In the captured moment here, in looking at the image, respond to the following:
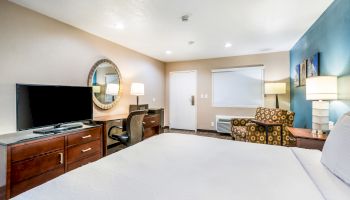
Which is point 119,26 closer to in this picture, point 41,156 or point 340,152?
point 41,156

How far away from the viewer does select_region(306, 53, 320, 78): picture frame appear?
2628mm

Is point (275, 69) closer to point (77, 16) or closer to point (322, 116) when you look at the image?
point (322, 116)

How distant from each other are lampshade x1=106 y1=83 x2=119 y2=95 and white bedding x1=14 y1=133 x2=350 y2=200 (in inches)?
95.9

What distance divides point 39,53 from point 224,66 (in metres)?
4.38

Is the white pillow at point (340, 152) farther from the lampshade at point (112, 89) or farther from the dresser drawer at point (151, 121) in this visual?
the lampshade at point (112, 89)

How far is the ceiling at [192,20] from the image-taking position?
7.40 ft

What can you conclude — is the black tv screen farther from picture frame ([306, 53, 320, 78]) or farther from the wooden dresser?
picture frame ([306, 53, 320, 78])

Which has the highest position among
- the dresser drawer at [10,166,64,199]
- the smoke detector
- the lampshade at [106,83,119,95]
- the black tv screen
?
the smoke detector

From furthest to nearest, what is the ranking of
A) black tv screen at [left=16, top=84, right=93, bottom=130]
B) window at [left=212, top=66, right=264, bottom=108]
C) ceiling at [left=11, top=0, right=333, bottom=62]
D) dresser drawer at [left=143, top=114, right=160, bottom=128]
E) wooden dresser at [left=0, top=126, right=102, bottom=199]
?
window at [left=212, top=66, right=264, bottom=108] → dresser drawer at [left=143, top=114, right=160, bottom=128] → ceiling at [left=11, top=0, right=333, bottom=62] → black tv screen at [left=16, top=84, right=93, bottom=130] → wooden dresser at [left=0, top=126, right=102, bottom=199]

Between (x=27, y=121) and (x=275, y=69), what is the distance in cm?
527

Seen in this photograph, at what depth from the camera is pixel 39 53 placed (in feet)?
8.29

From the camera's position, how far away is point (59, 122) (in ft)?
8.04

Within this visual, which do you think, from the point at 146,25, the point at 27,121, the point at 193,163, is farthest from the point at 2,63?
the point at 193,163

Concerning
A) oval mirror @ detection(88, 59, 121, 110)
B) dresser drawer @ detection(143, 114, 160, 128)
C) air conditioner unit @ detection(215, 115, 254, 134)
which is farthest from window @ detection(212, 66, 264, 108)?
oval mirror @ detection(88, 59, 121, 110)
